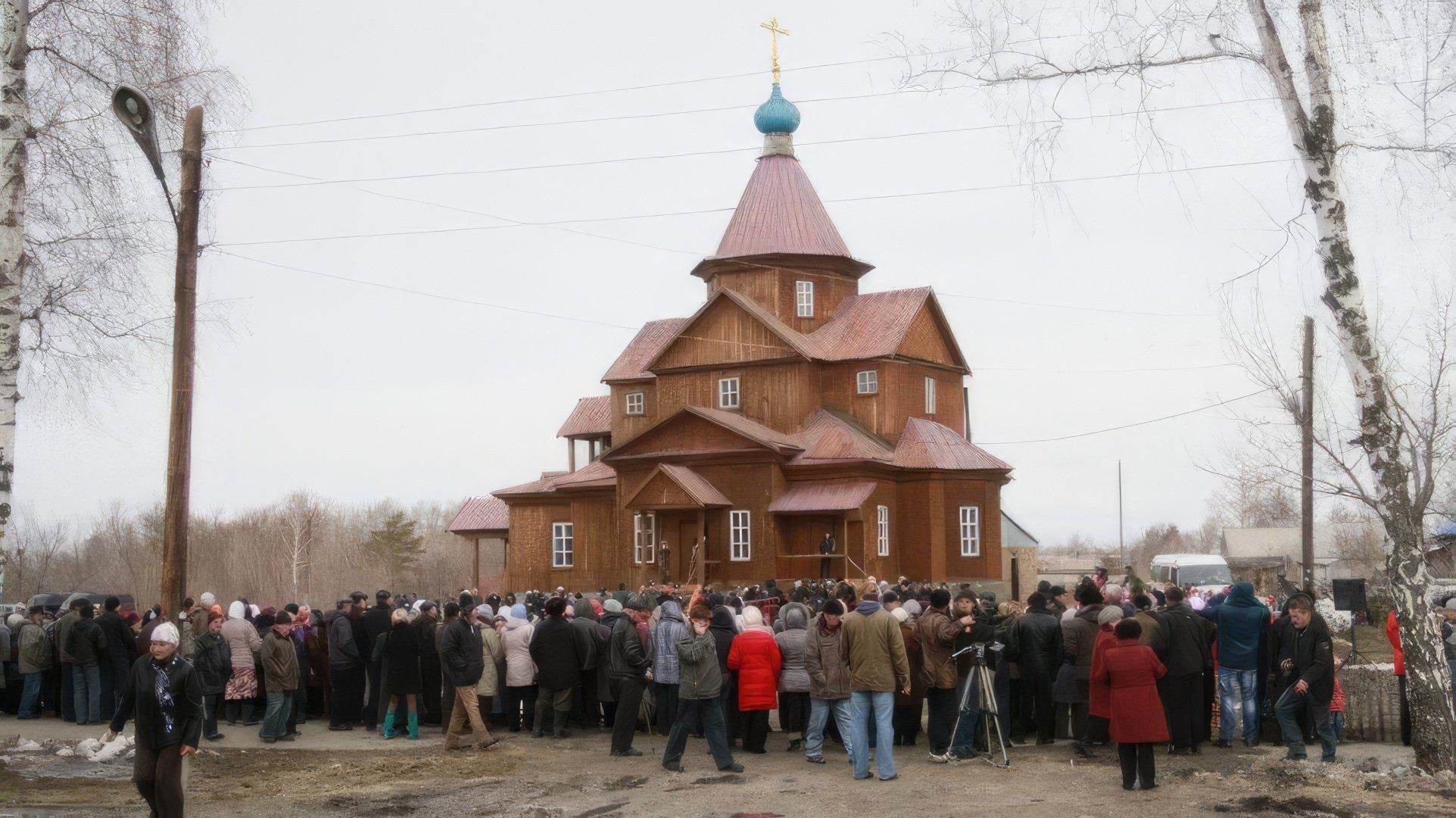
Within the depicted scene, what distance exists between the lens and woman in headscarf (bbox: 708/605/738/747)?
15625 millimetres

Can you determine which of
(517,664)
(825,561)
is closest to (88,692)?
(517,664)

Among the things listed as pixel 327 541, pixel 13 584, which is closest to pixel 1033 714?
pixel 13 584

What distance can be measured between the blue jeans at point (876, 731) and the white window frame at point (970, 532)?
2820 cm

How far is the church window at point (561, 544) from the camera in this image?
4475 cm

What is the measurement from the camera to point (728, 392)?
43156mm

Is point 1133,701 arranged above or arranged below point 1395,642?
below

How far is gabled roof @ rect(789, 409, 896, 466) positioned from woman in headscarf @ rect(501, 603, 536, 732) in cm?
2193

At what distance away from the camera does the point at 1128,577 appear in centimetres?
2106

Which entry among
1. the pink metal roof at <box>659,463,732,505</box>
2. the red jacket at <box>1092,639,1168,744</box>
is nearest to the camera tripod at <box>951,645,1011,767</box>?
the red jacket at <box>1092,639,1168,744</box>

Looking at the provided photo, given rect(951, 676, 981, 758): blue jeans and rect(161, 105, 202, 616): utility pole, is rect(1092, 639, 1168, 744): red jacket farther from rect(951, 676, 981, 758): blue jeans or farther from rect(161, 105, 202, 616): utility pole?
rect(161, 105, 202, 616): utility pole

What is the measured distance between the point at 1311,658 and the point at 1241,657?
38.6 inches

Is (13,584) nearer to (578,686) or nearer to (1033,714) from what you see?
(578,686)

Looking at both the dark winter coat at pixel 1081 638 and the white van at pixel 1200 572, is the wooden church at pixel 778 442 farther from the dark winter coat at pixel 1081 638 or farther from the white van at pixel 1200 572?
the dark winter coat at pixel 1081 638

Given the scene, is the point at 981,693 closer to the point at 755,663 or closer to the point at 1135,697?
the point at 1135,697
